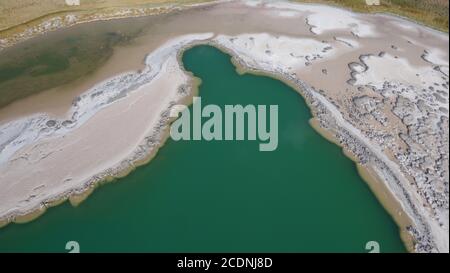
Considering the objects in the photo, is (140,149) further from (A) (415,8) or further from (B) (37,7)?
(A) (415,8)

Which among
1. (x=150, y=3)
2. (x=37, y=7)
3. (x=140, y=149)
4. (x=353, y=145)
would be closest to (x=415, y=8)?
(x=353, y=145)

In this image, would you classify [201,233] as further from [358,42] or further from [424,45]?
[424,45]

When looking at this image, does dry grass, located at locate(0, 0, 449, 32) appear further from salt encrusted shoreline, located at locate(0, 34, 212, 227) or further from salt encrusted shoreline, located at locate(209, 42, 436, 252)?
salt encrusted shoreline, located at locate(209, 42, 436, 252)

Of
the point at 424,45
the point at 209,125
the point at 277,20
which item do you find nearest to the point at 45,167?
the point at 209,125

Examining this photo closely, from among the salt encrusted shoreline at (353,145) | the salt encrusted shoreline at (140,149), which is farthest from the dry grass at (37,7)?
the salt encrusted shoreline at (353,145)

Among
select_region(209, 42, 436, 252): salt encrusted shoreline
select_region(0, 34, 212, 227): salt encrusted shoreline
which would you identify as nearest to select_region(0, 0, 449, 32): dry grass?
select_region(0, 34, 212, 227): salt encrusted shoreline

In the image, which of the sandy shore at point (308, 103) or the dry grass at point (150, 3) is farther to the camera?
the dry grass at point (150, 3)

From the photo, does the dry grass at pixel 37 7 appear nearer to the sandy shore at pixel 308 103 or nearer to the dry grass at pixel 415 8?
the sandy shore at pixel 308 103
